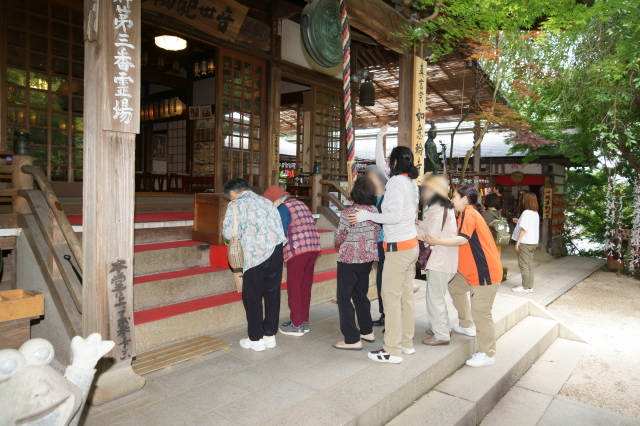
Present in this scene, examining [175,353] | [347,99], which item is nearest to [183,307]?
[175,353]

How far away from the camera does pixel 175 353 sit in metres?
3.97

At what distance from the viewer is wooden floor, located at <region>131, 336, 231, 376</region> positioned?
368 centimetres

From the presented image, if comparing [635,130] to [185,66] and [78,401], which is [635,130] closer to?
[185,66]

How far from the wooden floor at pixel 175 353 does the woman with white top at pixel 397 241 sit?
1592 millimetres

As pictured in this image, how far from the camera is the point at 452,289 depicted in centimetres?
→ 481

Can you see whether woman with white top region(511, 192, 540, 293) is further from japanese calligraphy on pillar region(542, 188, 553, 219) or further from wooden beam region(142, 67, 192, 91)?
wooden beam region(142, 67, 192, 91)

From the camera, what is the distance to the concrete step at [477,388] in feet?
11.5

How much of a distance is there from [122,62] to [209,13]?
483cm

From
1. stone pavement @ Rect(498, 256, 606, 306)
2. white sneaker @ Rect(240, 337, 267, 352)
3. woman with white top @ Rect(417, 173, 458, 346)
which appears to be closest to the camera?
white sneaker @ Rect(240, 337, 267, 352)

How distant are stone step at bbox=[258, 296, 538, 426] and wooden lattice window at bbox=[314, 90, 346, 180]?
21.1ft

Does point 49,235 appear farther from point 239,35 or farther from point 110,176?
point 239,35

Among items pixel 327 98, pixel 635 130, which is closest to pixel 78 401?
pixel 327 98

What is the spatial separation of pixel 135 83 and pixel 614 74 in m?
9.25

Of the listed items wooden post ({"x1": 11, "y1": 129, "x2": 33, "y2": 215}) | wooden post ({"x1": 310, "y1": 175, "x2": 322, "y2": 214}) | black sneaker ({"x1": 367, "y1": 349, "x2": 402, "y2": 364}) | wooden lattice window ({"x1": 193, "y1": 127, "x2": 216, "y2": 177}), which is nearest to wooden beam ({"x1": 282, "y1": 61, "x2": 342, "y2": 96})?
wooden post ({"x1": 310, "y1": 175, "x2": 322, "y2": 214})
